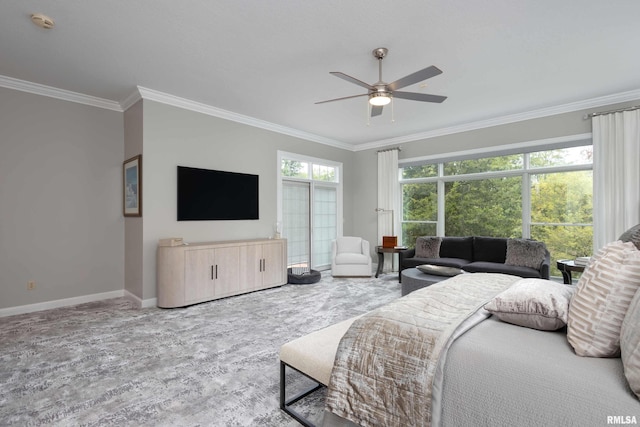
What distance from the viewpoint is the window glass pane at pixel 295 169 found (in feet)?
19.9

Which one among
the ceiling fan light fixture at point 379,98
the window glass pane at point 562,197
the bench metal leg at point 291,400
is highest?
the ceiling fan light fixture at point 379,98

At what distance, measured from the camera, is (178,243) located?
13.9ft

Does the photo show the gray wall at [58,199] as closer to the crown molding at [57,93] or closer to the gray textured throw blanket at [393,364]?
the crown molding at [57,93]

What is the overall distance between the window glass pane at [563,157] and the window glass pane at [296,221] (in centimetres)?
408

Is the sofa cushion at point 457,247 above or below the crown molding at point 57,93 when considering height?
below

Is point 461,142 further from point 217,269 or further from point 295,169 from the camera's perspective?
point 217,269

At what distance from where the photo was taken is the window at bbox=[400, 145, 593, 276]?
475cm

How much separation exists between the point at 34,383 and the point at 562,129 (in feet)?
22.1

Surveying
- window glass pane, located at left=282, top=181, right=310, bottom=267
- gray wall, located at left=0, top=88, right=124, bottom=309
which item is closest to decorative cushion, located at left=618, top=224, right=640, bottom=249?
window glass pane, located at left=282, top=181, right=310, bottom=267

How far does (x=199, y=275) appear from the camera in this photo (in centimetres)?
424

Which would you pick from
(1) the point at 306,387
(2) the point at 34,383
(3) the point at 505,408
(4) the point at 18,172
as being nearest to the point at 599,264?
(3) the point at 505,408

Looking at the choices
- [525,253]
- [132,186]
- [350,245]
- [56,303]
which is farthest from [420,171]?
[56,303]

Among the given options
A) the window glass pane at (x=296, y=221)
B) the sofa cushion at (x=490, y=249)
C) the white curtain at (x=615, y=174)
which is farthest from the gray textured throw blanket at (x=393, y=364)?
the window glass pane at (x=296, y=221)

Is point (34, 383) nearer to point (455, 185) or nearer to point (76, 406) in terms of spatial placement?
point (76, 406)
